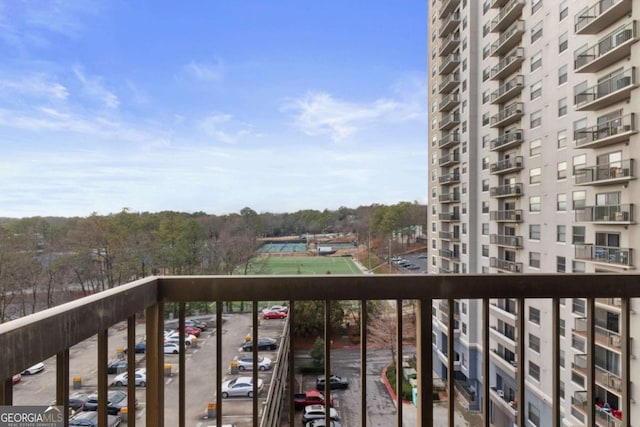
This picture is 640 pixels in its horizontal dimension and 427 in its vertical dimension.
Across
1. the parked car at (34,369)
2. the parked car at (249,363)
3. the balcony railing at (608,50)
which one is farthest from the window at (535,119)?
the parked car at (34,369)

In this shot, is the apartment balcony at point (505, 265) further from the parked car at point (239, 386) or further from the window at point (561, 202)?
the parked car at point (239, 386)

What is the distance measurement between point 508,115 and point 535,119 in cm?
94

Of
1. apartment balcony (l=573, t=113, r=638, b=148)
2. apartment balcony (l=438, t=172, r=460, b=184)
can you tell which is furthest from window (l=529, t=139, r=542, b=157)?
apartment balcony (l=438, t=172, r=460, b=184)

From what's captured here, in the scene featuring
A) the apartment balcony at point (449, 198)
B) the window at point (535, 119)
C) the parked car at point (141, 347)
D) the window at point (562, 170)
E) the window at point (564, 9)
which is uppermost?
the window at point (564, 9)

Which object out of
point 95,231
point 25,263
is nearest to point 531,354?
point 95,231

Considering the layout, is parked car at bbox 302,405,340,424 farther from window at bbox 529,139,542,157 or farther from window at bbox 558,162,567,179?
window at bbox 529,139,542,157

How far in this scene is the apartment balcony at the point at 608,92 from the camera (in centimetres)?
504

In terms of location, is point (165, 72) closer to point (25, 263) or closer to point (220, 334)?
point (25, 263)

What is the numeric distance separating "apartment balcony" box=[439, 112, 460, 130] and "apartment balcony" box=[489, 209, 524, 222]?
152 inches

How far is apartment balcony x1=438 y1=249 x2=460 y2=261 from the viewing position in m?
12.2

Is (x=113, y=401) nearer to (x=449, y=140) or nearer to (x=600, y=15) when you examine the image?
(x=600, y=15)

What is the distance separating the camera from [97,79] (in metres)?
6.58

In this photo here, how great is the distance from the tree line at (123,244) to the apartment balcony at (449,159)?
9851 millimetres

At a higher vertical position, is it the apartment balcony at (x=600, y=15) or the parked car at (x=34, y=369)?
the apartment balcony at (x=600, y=15)
